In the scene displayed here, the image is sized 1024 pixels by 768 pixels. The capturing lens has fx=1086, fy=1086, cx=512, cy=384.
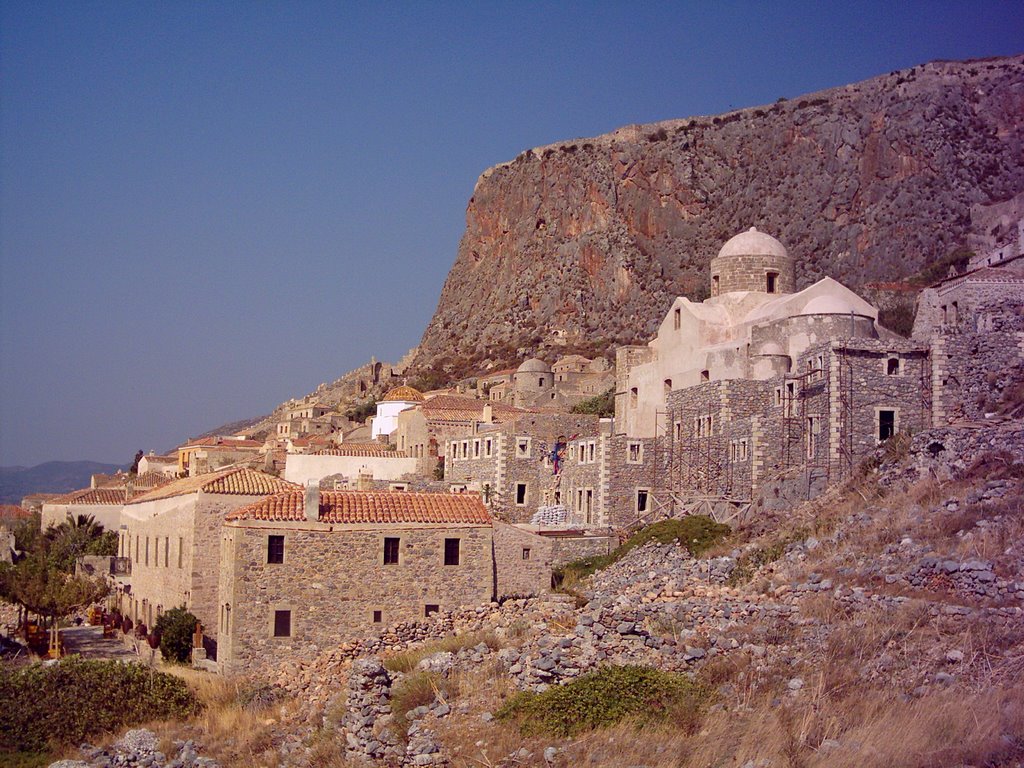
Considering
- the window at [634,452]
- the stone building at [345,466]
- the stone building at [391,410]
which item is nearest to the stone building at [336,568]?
the window at [634,452]

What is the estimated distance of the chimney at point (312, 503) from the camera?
87.3 feet

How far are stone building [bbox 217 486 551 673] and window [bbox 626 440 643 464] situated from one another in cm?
1177

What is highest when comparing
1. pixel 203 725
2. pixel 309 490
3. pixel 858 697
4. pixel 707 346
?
pixel 707 346

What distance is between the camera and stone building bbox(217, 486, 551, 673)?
25.9 meters

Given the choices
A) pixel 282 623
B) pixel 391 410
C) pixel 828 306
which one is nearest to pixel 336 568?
pixel 282 623

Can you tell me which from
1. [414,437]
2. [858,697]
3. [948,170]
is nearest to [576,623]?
[858,697]

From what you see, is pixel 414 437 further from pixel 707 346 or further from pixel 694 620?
pixel 694 620

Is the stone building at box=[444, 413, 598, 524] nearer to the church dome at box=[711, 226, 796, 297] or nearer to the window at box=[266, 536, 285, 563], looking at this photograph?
the church dome at box=[711, 226, 796, 297]

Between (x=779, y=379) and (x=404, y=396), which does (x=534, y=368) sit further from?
(x=779, y=379)

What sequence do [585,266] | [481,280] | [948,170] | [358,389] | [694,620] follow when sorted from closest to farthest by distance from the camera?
[694,620] < [948,170] < [358,389] < [585,266] < [481,280]

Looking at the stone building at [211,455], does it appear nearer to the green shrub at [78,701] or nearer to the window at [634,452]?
the window at [634,452]

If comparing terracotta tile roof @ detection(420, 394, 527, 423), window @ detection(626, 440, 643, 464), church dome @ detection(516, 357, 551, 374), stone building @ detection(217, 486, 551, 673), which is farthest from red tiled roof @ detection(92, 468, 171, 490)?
church dome @ detection(516, 357, 551, 374)

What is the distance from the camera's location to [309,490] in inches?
1047

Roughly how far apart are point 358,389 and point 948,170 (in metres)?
70.4
